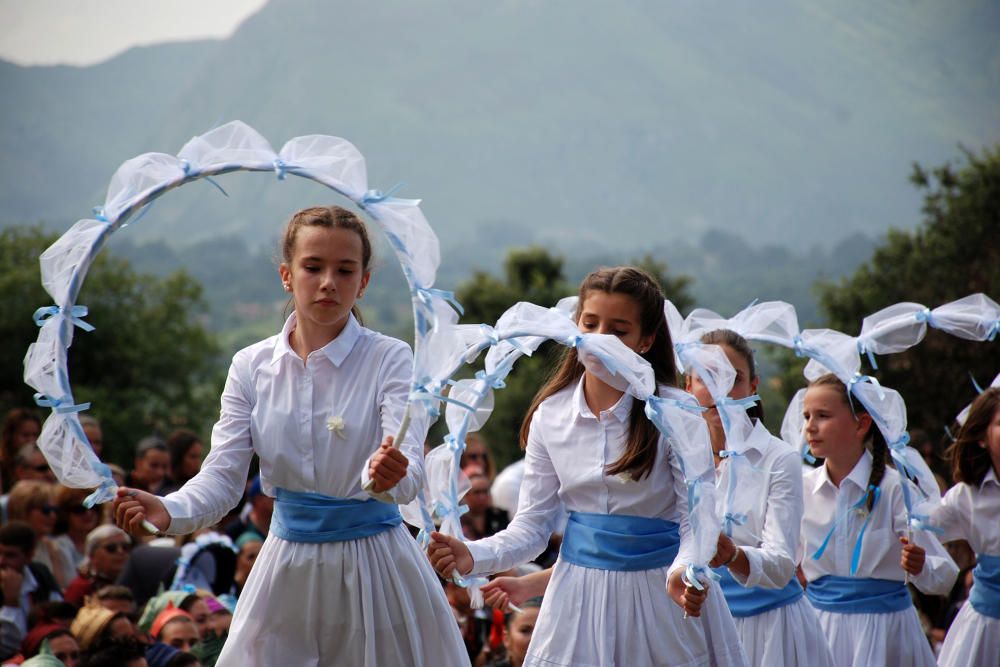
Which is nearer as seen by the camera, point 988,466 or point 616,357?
point 616,357

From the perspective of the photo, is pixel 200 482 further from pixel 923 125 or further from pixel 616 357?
pixel 923 125

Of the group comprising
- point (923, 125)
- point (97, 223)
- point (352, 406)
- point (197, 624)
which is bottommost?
point (197, 624)

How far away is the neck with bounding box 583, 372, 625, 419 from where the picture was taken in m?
4.72

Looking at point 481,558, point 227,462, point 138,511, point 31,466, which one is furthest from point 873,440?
point 31,466

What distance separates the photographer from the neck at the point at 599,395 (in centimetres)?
472

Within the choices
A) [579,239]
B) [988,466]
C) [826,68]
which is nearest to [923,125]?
[826,68]

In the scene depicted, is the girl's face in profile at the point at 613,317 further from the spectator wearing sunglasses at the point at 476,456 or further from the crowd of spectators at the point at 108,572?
the spectator wearing sunglasses at the point at 476,456

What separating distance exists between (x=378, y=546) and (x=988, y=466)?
3803mm

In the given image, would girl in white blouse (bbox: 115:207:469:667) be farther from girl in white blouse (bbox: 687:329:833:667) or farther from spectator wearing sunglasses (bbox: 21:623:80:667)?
spectator wearing sunglasses (bbox: 21:623:80:667)

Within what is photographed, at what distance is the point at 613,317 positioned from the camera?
4.70 meters

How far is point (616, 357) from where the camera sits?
442 centimetres

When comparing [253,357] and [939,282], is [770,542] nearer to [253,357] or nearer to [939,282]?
[253,357]

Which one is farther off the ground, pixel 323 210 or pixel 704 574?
pixel 323 210

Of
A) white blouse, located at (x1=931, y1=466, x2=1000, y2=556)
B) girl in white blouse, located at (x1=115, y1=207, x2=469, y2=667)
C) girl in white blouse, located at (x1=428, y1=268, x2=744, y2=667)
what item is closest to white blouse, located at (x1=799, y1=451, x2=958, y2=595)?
white blouse, located at (x1=931, y1=466, x2=1000, y2=556)
